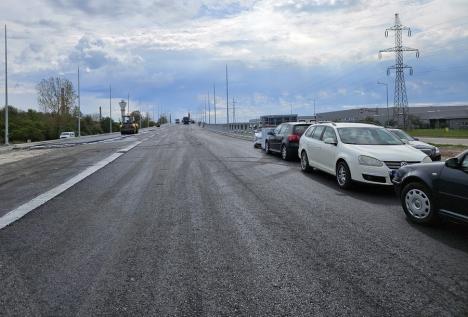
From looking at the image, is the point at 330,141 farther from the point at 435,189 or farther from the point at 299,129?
the point at 299,129

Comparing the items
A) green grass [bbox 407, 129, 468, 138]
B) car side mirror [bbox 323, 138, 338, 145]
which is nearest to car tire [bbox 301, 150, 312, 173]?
car side mirror [bbox 323, 138, 338, 145]

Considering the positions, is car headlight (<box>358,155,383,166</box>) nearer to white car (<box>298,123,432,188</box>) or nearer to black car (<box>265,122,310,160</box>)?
white car (<box>298,123,432,188</box>)

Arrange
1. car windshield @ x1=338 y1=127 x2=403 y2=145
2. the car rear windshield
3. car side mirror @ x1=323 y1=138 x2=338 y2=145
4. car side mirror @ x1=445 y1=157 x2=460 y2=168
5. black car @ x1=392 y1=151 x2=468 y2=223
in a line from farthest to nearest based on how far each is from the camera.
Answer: the car rear windshield, car side mirror @ x1=323 y1=138 x2=338 y2=145, car windshield @ x1=338 y1=127 x2=403 y2=145, car side mirror @ x1=445 y1=157 x2=460 y2=168, black car @ x1=392 y1=151 x2=468 y2=223

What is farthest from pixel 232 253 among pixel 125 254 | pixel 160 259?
pixel 125 254

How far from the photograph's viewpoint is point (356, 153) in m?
10.0

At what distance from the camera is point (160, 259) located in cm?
512

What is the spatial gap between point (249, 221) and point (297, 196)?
251 cm

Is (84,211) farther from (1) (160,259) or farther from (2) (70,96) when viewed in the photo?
(2) (70,96)

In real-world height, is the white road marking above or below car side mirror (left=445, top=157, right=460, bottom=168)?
below

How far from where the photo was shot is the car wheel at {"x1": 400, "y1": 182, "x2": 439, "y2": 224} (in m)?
6.63

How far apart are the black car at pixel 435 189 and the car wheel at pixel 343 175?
100 inches

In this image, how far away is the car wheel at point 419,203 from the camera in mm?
6629

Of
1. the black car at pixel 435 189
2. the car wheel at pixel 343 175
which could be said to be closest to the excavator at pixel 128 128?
the car wheel at pixel 343 175

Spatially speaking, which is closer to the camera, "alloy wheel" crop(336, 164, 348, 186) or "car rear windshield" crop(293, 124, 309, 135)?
"alloy wheel" crop(336, 164, 348, 186)
